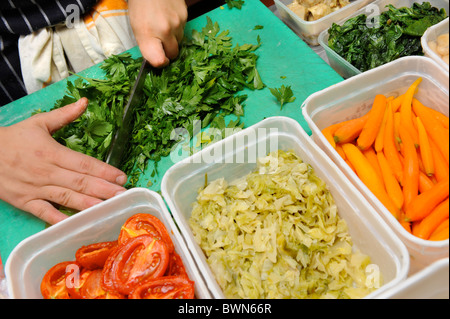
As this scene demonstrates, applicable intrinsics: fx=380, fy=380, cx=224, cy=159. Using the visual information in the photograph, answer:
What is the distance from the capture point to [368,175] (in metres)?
1.46

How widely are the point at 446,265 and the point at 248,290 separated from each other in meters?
0.64

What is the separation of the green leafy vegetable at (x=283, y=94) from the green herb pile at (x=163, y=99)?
5.1 inches

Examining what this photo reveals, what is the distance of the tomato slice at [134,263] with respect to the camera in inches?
53.8

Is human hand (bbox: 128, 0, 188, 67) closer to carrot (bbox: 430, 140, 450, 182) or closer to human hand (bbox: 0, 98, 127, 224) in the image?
human hand (bbox: 0, 98, 127, 224)

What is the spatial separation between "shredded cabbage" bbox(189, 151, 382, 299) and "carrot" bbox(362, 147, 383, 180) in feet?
0.68

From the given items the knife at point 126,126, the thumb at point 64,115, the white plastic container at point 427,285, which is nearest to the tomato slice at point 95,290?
the knife at point 126,126

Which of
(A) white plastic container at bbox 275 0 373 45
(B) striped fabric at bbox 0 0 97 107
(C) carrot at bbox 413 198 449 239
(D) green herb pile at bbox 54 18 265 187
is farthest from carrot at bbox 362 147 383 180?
(B) striped fabric at bbox 0 0 97 107

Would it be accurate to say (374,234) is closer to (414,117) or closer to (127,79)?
(414,117)

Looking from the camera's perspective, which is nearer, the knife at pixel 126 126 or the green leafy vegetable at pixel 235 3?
the knife at pixel 126 126

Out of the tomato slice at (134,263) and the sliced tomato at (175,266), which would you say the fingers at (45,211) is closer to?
the tomato slice at (134,263)

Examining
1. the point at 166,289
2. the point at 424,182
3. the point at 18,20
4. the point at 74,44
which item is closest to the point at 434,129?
the point at 424,182

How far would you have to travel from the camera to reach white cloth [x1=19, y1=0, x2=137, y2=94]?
2.24 metres

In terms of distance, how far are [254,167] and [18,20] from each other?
5.26 feet

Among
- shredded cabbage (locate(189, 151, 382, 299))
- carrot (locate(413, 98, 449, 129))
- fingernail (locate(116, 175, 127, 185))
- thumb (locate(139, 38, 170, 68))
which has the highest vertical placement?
thumb (locate(139, 38, 170, 68))
